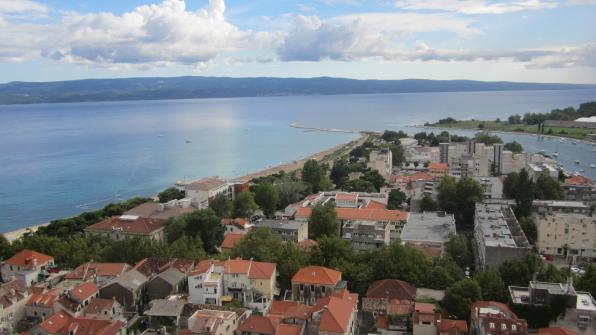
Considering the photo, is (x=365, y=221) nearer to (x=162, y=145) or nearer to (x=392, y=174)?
(x=392, y=174)

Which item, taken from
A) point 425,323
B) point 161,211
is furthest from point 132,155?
point 425,323

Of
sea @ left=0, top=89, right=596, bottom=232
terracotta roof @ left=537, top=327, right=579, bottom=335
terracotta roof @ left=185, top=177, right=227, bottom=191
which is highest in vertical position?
terracotta roof @ left=537, top=327, right=579, bottom=335

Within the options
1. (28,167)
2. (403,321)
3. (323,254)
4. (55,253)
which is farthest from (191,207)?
(28,167)

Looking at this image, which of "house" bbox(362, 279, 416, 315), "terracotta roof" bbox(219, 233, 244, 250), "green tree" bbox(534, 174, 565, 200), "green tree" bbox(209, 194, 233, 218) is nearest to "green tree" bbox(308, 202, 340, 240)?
"terracotta roof" bbox(219, 233, 244, 250)

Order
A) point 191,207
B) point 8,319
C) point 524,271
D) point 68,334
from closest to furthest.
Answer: point 68,334
point 8,319
point 524,271
point 191,207

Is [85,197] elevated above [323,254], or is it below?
below

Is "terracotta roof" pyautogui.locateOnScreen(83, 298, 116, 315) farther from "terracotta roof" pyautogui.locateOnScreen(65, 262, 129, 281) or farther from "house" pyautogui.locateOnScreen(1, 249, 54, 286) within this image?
"house" pyautogui.locateOnScreen(1, 249, 54, 286)
